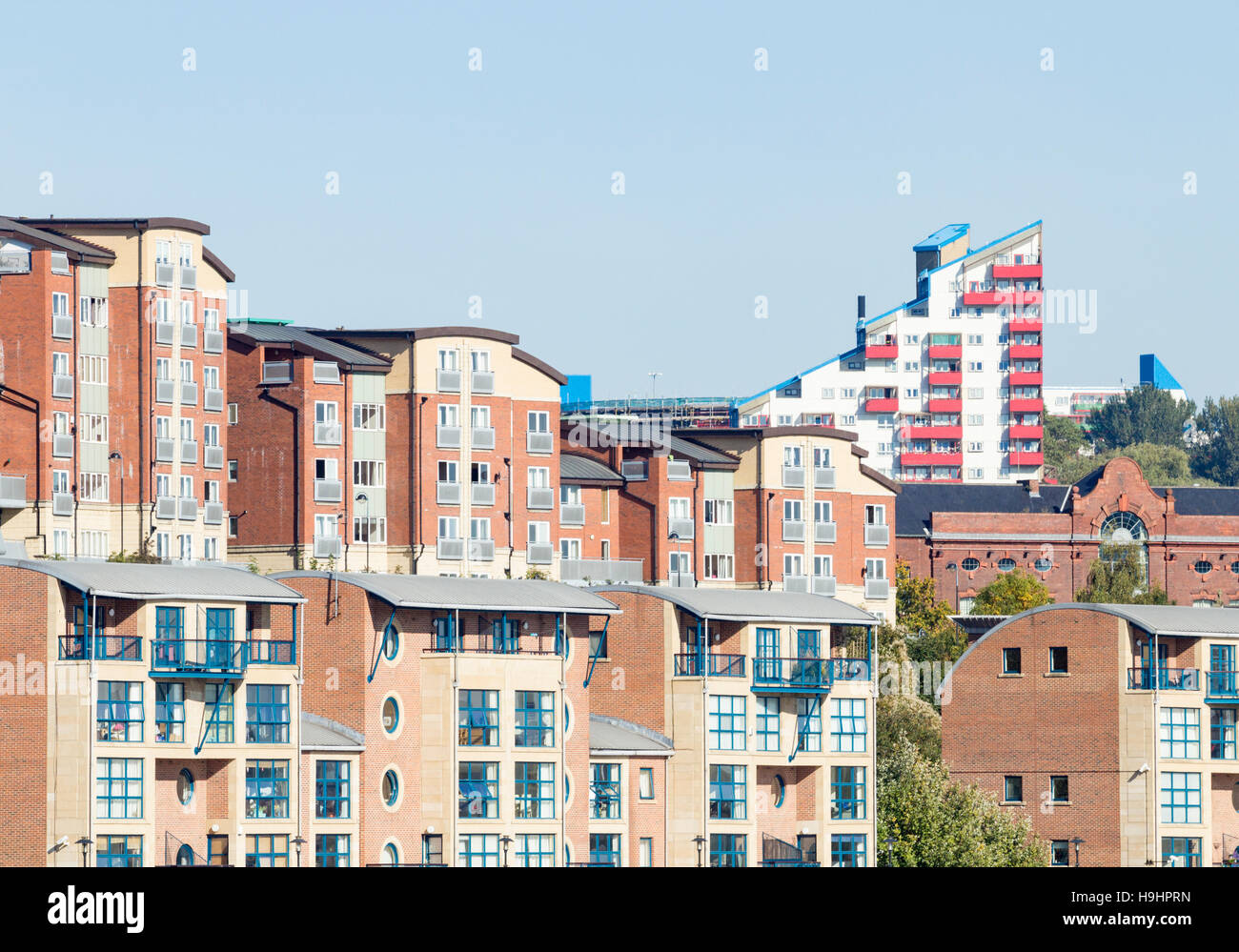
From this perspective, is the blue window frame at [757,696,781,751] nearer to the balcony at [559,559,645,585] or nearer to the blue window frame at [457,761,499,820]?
the blue window frame at [457,761,499,820]

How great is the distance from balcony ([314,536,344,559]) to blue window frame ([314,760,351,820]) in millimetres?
45389

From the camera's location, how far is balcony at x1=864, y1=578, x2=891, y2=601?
5438 inches

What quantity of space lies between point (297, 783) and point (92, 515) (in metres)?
44.6

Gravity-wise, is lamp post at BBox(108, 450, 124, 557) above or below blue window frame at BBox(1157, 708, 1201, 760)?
above

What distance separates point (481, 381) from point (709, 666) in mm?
44930

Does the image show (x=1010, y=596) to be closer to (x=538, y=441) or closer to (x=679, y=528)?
(x=679, y=528)

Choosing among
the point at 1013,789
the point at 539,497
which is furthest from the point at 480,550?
the point at 1013,789

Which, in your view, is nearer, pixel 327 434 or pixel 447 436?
pixel 327 434

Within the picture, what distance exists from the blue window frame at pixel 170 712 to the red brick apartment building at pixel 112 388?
3917 centimetres

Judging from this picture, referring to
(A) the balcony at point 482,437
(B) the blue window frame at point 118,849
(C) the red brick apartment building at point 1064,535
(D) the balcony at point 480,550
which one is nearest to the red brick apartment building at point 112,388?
(D) the balcony at point 480,550

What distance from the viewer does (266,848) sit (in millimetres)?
63531

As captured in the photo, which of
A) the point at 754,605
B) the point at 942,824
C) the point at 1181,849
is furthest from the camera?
the point at 1181,849

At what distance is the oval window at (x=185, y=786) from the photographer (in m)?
63.2

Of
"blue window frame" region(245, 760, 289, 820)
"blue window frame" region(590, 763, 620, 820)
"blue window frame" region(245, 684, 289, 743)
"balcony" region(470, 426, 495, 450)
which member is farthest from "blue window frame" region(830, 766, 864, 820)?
"balcony" region(470, 426, 495, 450)
